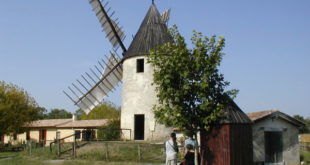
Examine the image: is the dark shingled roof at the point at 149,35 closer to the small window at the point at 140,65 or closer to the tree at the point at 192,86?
the small window at the point at 140,65

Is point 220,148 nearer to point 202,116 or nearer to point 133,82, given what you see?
point 202,116

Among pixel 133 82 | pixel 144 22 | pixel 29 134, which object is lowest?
pixel 29 134

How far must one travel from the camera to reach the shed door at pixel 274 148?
17.8 meters

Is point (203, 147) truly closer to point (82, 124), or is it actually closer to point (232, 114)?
point (232, 114)

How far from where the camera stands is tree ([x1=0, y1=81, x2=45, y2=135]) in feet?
116

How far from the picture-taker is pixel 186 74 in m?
13.2

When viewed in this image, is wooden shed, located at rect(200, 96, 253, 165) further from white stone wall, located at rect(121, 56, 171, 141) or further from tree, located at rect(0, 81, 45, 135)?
tree, located at rect(0, 81, 45, 135)

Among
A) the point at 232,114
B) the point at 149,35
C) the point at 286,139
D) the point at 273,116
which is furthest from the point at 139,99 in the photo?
the point at 286,139

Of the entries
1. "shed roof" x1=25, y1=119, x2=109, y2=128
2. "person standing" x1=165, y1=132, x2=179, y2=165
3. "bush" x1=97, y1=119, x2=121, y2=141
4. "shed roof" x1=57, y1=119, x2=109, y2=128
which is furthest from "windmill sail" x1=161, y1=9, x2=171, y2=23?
"shed roof" x1=57, y1=119, x2=109, y2=128

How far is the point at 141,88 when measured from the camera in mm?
21438

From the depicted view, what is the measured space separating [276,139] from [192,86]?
754 centimetres

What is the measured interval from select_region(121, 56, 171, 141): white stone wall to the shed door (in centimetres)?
581

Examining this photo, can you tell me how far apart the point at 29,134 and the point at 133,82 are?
33218 millimetres

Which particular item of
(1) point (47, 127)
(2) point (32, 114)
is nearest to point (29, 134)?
(1) point (47, 127)
